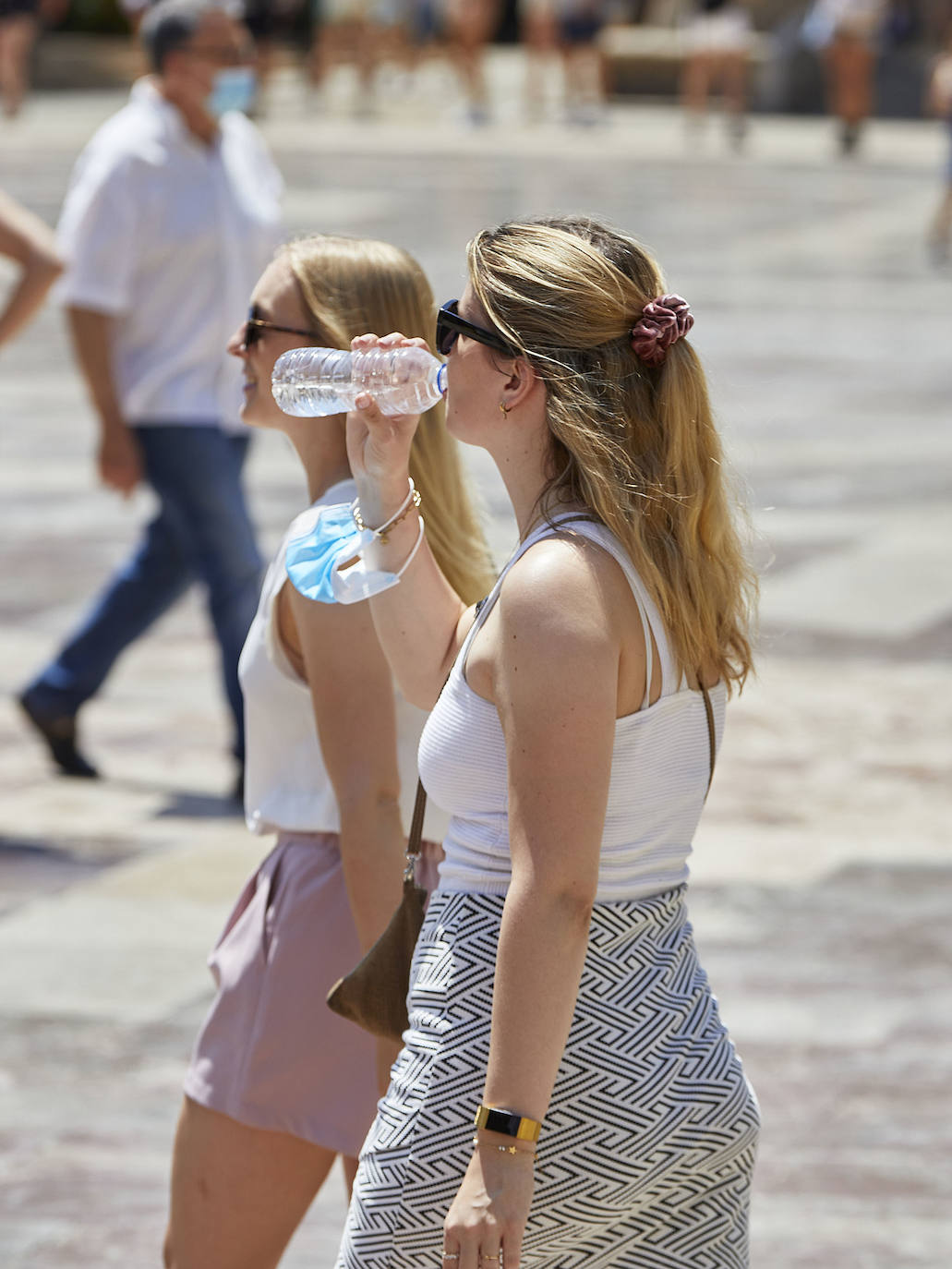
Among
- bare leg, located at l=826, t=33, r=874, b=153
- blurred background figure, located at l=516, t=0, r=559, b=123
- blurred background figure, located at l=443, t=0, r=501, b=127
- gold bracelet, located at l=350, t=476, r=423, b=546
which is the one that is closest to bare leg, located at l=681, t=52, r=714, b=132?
bare leg, located at l=826, t=33, r=874, b=153

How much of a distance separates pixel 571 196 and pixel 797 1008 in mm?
17537

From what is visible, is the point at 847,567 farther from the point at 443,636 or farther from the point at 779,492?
the point at 443,636

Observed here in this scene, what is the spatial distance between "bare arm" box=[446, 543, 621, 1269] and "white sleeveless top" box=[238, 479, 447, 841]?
0.75 m

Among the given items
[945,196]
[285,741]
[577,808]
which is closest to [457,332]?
[577,808]

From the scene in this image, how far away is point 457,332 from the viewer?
A: 99.3 inches

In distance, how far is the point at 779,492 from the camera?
10766 mm

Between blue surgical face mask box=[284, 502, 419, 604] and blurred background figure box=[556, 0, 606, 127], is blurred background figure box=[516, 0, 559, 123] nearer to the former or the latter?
blurred background figure box=[556, 0, 606, 127]

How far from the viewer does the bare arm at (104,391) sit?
6.27 m

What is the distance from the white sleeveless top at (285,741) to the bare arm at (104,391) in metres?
3.21

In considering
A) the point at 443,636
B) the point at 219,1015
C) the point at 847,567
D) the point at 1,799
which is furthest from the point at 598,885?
the point at 847,567

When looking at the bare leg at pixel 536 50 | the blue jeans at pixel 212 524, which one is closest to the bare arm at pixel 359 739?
the blue jeans at pixel 212 524

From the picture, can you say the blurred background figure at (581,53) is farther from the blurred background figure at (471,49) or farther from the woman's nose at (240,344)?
the woman's nose at (240,344)

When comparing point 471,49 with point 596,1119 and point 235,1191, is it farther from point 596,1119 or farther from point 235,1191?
point 596,1119

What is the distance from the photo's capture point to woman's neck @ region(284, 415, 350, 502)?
3.13 metres
